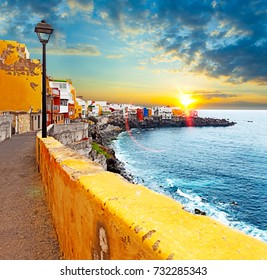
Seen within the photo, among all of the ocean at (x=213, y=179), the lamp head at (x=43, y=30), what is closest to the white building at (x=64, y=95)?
the ocean at (x=213, y=179)

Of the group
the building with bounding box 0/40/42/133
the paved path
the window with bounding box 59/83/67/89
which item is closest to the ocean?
the building with bounding box 0/40/42/133

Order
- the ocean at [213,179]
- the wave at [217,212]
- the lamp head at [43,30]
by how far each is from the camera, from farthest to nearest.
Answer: the ocean at [213,179]
the wave at [217,212]
the lamp head at [43,30]

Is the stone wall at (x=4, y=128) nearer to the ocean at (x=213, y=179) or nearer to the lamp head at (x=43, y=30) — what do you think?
the lamp head at (x=43, y=30)

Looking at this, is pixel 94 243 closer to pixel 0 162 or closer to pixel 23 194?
pixel 23 194

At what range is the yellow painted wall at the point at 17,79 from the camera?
27359 mm

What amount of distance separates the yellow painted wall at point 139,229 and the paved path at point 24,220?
164 centimetres

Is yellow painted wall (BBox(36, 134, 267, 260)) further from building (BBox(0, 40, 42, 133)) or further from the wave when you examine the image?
building (BBox(0, 40, 42, 133))

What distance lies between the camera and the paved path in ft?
12.7

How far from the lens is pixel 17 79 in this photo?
2806 centimetres

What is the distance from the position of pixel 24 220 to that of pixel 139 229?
419 centimetres
